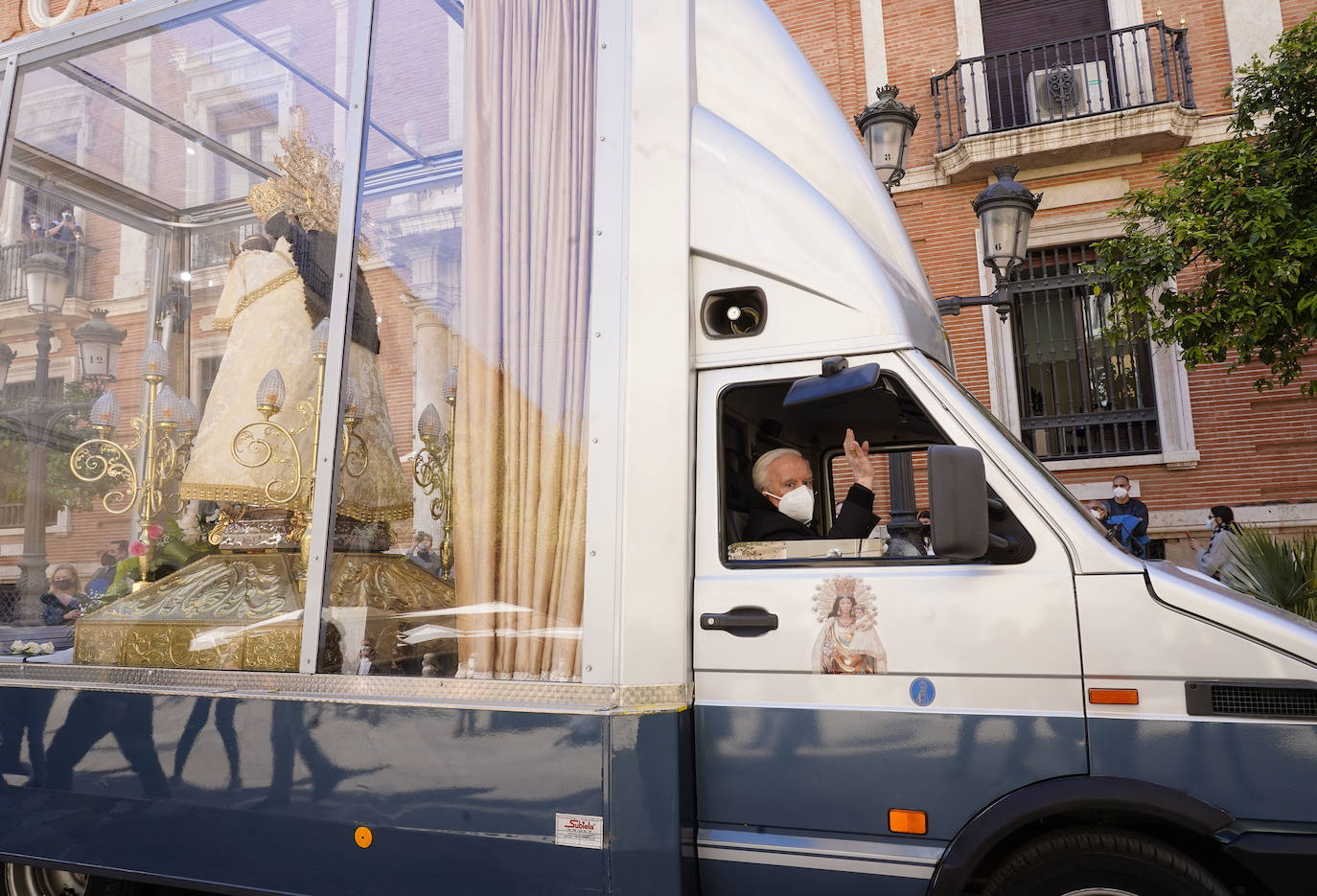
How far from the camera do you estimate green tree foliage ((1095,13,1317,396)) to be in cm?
773

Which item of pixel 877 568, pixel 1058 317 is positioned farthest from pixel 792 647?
pixel 1058 317

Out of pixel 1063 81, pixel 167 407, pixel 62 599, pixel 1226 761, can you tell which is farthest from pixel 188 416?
pixel 1063 81

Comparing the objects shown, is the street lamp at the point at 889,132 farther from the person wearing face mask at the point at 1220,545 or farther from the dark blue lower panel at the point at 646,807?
the dark blue lower panel at the point at 646,807

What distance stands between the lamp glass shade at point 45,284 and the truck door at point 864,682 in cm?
306

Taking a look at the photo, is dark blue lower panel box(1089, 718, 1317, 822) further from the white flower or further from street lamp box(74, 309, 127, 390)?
street lamp box(74, 309, 127, 390)

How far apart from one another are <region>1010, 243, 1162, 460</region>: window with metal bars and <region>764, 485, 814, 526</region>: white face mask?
1013 cm

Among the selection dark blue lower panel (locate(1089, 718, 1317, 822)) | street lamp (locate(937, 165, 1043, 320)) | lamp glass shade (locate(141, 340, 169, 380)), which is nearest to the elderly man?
dark blue lower panel (locate(1089, 718, 1317, 822))

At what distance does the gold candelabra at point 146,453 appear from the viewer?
3707 millimetres

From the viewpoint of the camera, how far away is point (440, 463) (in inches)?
128

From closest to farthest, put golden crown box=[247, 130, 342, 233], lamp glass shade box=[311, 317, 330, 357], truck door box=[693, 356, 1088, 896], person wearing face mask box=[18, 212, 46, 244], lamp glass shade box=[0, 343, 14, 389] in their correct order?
truck door box=[693, 356, 1088, 896] → lamp glass shade box=[311, 317, 330, 357] → golden crown box=[247, 130, 342, 233] → lamp glass shade box=[0, 343, 14, 389] → person wearing face mask box=[18, 212, 46, 244]

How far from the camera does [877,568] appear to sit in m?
2.76

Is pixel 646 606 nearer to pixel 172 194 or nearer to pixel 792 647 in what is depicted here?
pixel 792 647

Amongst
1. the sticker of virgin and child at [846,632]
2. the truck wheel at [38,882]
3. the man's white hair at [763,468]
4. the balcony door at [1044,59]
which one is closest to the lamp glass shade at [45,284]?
the truck wheel at [38,882]

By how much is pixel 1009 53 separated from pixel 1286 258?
6783mm
